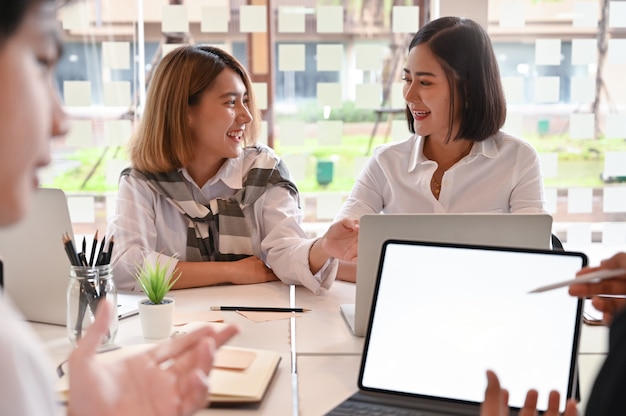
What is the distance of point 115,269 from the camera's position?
6.76 feet

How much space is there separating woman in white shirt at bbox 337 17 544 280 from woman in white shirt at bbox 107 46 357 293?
0.27 metres

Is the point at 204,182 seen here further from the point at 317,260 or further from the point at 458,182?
the point at 458,182

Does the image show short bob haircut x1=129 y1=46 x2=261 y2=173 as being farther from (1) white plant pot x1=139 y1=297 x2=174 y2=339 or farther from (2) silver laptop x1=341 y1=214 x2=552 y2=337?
(2) silver laptop x1=341 y1=214 x2=552 y2=337

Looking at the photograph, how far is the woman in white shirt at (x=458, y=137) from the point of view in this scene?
7.86 feet

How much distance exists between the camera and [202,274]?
2.07 m

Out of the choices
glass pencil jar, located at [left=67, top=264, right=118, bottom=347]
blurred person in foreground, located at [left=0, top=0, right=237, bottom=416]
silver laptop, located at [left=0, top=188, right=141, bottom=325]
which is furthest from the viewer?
silver laptop, located at [left=0, top=188, right=141, bottom=325]

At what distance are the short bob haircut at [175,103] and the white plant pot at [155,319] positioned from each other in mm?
805

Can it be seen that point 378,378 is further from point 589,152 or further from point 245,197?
point 589,152

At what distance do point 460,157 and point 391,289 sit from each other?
1228 millimetres

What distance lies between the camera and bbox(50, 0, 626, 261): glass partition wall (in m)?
3.21

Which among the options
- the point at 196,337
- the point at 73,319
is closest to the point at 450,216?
the point at 196,337

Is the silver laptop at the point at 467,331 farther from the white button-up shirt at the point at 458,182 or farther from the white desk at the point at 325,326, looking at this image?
the white button-up shirt at the point at 458,182

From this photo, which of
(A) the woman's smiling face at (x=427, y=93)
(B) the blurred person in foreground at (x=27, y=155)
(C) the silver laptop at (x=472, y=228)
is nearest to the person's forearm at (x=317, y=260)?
(C) the silver laptop at (x=472, y=228)

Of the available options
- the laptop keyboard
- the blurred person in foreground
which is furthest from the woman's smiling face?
the blurred person in foreground
